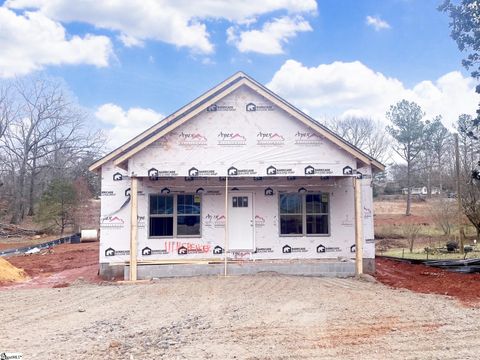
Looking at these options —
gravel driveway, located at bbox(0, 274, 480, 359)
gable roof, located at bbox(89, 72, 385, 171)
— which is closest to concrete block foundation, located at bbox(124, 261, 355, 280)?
gravel driveway, located at bbox(0, 274, 480, 359)

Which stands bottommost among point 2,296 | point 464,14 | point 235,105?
point 2,296

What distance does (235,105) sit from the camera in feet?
45.2

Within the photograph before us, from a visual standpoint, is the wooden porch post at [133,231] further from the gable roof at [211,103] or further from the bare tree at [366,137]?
the bare tree at [366,137]

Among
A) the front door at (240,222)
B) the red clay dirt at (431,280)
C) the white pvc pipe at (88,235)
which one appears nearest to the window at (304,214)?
the front door at (240,222)

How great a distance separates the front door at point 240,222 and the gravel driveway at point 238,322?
2.58 metres

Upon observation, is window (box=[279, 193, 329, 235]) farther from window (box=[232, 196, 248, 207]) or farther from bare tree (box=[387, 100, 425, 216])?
bare tree (box=[387, 100, 425, 216])

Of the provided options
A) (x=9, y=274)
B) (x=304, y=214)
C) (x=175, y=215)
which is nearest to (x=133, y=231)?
(x=175, y=215)

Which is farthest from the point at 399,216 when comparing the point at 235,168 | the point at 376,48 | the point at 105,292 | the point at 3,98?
the point at 3,98

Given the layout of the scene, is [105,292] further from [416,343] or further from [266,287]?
[416,343]

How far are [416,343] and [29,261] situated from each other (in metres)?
17.4

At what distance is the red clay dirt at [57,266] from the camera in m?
13.5

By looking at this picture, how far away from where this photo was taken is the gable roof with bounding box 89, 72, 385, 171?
43.0 ft

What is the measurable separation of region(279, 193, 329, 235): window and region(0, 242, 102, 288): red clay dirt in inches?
247

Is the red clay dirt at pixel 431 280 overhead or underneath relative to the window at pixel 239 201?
underneath
